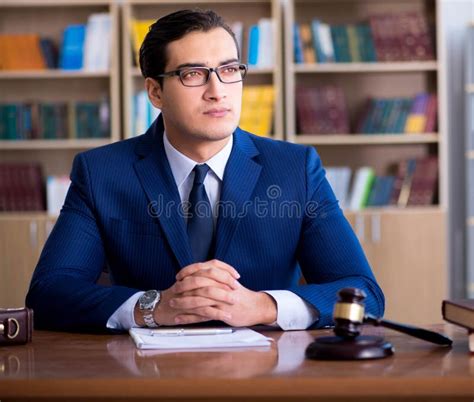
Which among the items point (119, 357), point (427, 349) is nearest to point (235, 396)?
point (119, 357)

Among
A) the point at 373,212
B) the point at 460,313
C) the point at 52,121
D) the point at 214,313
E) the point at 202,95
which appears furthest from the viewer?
the point at 52,121

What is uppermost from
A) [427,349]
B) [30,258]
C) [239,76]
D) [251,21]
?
[251,21]

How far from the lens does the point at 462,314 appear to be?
153 cm

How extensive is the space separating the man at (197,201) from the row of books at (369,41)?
2843 mm

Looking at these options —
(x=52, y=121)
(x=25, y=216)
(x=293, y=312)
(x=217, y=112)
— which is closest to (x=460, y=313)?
(x=293, y=312)

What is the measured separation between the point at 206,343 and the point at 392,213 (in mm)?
3621

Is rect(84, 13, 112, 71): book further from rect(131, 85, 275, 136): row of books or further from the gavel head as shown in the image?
the gavel head

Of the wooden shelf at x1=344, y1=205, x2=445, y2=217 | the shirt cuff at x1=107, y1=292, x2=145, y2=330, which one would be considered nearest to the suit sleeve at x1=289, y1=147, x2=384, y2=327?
the shirt cuff at x1=107, y1=292, x2=145, y2=330

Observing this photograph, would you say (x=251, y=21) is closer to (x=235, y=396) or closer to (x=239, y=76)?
(x=239, y=76)

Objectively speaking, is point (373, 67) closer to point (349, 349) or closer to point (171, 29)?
point (171, 29)

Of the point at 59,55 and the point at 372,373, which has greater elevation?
the point at 59,55

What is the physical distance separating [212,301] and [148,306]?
142mm

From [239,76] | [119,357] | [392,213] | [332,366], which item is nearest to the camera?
[332,366]

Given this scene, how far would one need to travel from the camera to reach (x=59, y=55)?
5.36 m
